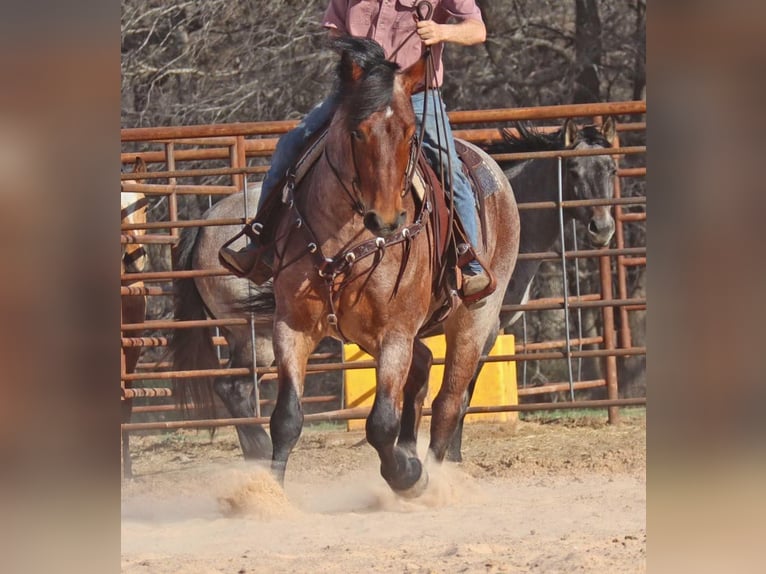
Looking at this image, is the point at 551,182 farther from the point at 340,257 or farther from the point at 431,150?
the point at 340,257

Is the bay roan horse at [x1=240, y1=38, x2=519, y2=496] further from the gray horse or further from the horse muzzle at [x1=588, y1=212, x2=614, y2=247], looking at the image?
the horse muzzle at [x1=588, y1=212, x2=614, y2=247]

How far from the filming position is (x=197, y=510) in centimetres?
582

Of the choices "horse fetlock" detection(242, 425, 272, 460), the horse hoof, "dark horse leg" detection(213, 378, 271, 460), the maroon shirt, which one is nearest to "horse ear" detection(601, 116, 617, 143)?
the maroon shirt

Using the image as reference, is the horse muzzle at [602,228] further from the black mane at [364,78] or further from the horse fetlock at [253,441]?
the black mane at [364,78]

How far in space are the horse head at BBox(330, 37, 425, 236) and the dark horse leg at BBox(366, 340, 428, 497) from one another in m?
0.63

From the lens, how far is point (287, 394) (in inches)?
189

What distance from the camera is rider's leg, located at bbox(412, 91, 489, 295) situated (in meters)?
5.36

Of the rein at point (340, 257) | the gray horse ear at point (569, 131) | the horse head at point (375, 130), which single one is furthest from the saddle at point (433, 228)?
the gray horse ear at point (569, 131)

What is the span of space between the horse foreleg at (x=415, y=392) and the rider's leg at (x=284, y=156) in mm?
1070

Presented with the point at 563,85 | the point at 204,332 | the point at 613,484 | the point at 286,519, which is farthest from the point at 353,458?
the point at 563,85

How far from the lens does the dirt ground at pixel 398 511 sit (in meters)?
4.24
